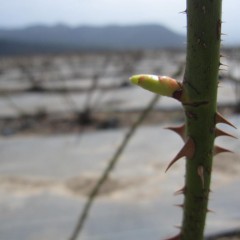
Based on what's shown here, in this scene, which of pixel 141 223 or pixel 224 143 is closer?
pixel 141 223

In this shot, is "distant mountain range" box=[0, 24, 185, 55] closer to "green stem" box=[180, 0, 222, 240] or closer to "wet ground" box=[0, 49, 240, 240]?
"wet ground" box=[0, 49, 240, 240]

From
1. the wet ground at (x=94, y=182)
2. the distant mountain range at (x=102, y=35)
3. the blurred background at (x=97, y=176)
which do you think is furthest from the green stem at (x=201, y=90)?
the distant mountain range at (x=102, y=35)

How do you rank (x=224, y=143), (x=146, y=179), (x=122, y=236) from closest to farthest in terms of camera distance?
(x=122, y=236), (x=146, y=179), (x=224, y=143)

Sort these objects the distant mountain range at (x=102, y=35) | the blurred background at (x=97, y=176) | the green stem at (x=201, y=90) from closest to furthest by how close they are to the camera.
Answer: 1. the green stem at (x=201, y=90)
2. the blurred background at (x=97, y=176)
3. the distant mountain range at (x=102, y=35)

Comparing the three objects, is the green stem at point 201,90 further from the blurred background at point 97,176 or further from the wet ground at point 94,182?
the wet ground at point 94,182

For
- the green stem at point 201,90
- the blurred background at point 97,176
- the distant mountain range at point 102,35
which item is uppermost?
the green stem at point 201,90

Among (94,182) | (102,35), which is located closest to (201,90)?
(94,182)

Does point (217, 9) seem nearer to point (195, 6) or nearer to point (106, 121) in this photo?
point (195, 6)

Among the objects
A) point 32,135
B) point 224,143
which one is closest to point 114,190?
point 224,143
